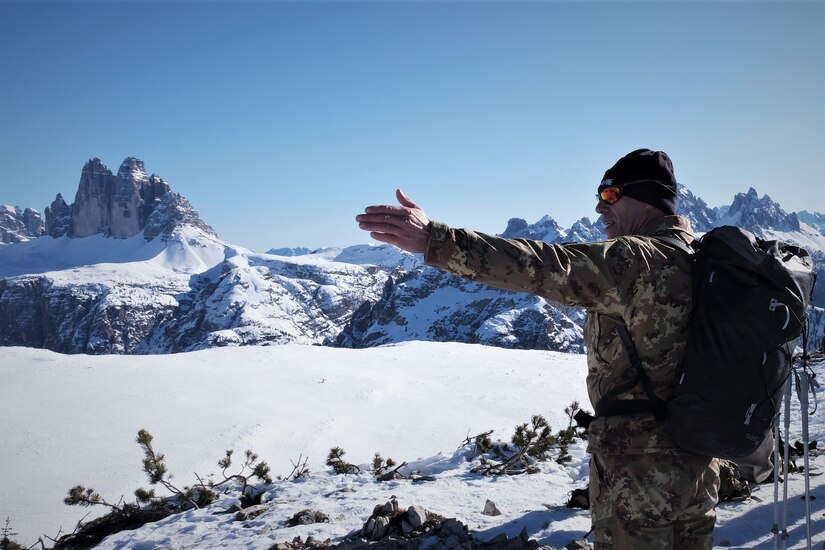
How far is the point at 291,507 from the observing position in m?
5.68

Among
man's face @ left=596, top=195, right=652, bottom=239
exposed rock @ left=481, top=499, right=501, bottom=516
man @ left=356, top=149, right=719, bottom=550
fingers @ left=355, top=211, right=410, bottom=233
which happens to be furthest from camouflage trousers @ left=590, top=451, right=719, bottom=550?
exposed rock @ left=481, top=499, right=501, bottom=516

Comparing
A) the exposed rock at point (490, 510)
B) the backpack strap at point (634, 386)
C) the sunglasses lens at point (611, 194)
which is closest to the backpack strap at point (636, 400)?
the backpack strap at point (634, 386)

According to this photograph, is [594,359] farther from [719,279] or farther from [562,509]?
[562,509]

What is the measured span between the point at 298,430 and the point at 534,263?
36.9 feet

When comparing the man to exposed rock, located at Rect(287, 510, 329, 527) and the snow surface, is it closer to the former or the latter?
the snow surface

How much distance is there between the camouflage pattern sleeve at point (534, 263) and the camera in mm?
2088

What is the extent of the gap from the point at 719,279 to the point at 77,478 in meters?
11.3

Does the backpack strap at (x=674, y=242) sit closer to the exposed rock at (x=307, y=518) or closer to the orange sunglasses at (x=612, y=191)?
the orange sunglasses at (x=612, y=191)

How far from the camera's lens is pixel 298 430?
39.7ft

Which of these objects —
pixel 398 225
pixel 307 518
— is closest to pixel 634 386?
pixel 398 225

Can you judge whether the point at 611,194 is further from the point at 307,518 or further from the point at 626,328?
the point at 307,518

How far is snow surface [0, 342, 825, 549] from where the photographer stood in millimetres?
5176

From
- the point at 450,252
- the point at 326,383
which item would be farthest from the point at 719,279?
the point at 326,383

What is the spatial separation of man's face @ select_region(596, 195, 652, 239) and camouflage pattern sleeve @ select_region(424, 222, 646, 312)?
63cm
